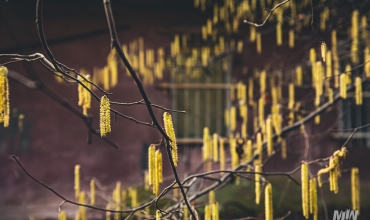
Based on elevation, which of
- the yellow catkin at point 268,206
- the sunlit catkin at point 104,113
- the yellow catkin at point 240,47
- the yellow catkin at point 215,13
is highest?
the yellow catkin at point 215,13

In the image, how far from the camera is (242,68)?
7324 millimetres

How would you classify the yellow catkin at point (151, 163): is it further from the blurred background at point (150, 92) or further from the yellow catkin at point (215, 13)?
the yellow catkin at point (215, 13)

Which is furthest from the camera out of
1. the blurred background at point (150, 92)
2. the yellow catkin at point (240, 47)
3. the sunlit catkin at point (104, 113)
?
the blurred background at point (150, 92)

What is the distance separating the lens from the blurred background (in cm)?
696

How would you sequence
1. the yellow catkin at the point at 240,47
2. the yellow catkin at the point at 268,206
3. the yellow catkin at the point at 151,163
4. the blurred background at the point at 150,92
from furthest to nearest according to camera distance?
1. the blurred background at the point at 150,92
2. the yellow catkin at the point at 240,47
3. the yellow catkin at the point at 268,206
4. the yellow catkin at the point at 151,163

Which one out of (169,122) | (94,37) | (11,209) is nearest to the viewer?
(169,122)

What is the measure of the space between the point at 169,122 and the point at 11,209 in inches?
215

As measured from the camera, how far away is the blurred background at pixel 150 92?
6.96 meters

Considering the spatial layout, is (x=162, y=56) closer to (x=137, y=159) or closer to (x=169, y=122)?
(x=137, y=159)

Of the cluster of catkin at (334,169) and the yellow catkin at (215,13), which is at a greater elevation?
the yellow catkin at (215,13)

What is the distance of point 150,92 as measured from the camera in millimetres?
7184

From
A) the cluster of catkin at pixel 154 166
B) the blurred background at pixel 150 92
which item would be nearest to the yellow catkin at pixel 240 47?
the blurred background at pixel 150 92

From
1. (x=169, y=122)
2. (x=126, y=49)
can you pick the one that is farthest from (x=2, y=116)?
(x=126, y=49)

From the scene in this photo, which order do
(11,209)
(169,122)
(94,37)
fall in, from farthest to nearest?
(94,37) → (11,209) → (169,122)
